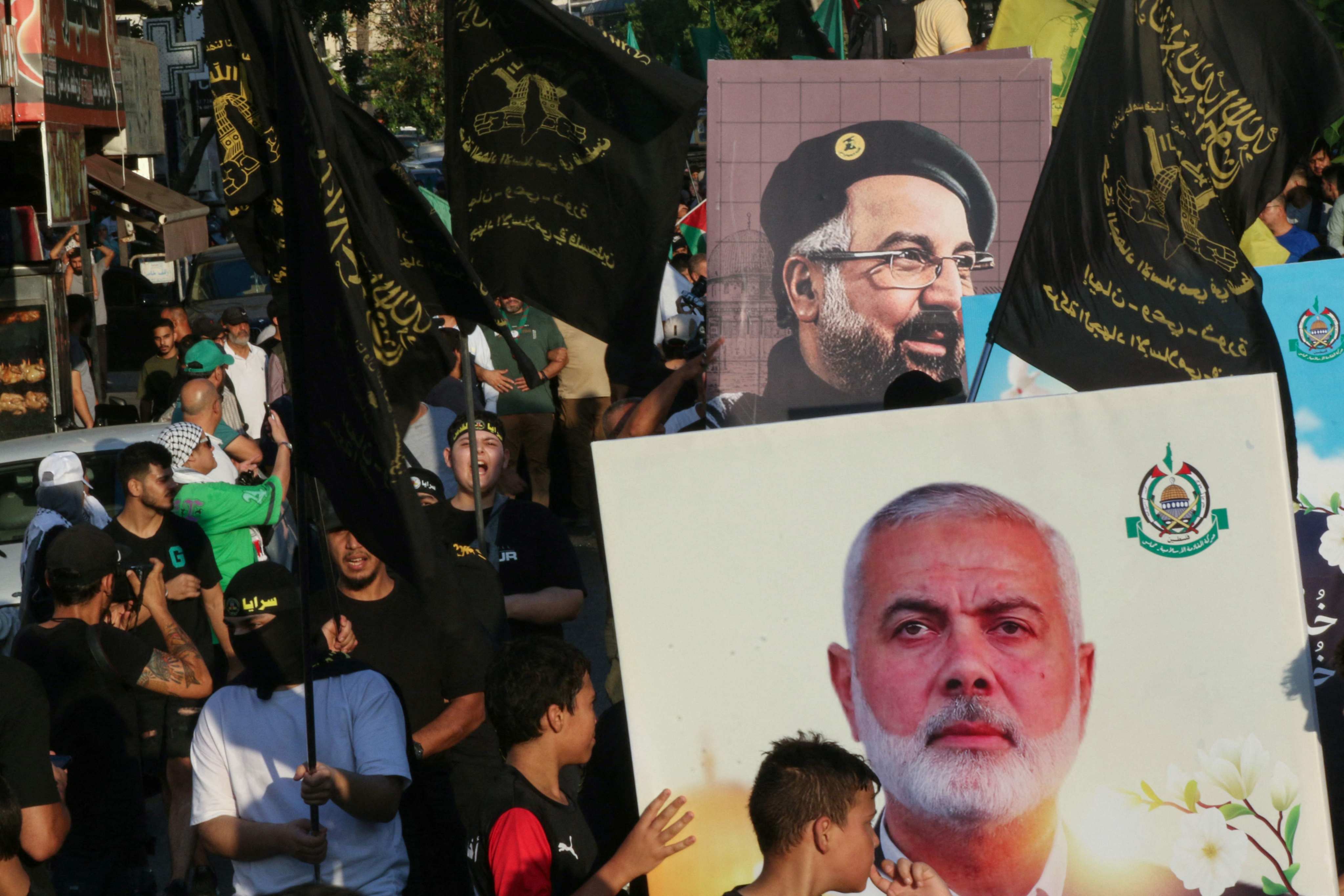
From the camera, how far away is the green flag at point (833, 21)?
9.34 meters

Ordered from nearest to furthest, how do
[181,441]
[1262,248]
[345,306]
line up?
[345,306] < [181,441] < [1262,248]

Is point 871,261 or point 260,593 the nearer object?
point 260,593

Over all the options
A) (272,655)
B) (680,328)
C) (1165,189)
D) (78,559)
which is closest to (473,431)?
(272,655)

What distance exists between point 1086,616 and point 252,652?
220 centimetres

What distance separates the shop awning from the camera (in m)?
16.9

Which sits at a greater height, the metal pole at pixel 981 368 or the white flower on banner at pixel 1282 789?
the metal pole at pixel 981 368

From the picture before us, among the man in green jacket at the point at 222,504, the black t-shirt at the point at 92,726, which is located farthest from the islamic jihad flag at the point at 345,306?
the man in green jacket at the point at 222,504

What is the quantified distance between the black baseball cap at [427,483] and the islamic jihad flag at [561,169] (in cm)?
71

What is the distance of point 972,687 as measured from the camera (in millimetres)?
2939

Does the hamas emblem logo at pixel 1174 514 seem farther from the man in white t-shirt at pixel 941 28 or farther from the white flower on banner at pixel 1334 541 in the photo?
the man in white t-shirt at pixel 941 28

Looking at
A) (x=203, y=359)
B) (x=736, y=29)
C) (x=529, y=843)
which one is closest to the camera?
(x=529, y=843)

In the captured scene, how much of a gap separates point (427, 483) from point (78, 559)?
1179 mm

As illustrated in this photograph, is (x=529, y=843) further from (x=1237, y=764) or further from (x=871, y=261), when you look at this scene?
(x=871, y=261)

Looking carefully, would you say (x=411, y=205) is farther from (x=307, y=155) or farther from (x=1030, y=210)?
(x=1030, y=210)
